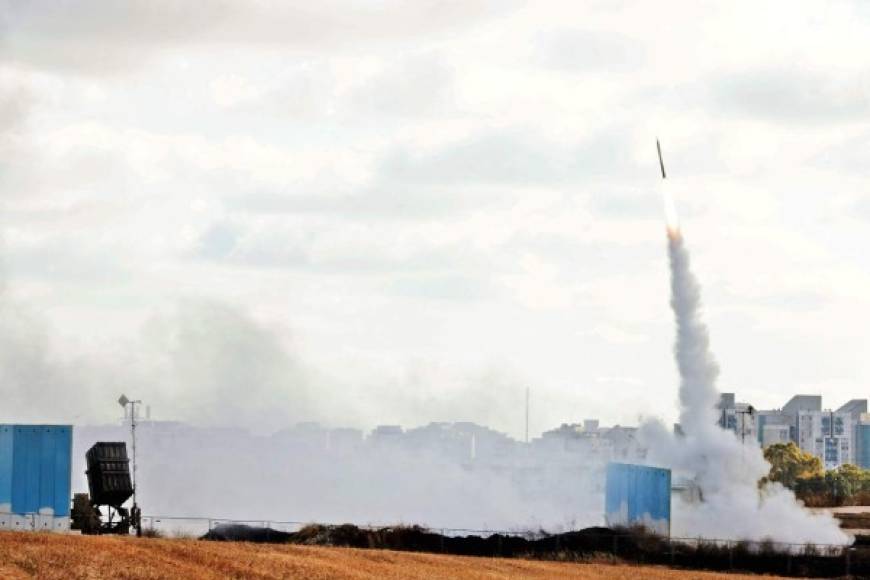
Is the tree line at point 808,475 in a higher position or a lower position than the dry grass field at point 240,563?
higher

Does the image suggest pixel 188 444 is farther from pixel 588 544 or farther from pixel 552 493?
pixel 588 544

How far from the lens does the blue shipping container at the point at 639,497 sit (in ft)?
258

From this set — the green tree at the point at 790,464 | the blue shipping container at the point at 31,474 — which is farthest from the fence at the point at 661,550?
the green tree at the point at 790,464

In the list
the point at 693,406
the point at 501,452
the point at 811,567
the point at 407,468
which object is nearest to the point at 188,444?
the point at 407,468

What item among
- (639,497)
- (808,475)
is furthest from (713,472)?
(808,475)

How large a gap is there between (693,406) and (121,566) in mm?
43661

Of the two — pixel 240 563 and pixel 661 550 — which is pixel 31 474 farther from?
pixel 661 550

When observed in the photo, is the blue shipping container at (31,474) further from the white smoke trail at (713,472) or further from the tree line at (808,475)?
the tree line at (808,475)

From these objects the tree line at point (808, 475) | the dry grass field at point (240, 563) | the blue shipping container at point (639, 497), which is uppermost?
the tree line at point (808, 475)

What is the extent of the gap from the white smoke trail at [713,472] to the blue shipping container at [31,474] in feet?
97.0

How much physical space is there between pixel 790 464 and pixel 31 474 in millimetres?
105109

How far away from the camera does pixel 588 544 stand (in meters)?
73.6

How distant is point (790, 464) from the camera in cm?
16275

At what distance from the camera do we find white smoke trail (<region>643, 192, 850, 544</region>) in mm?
81562
